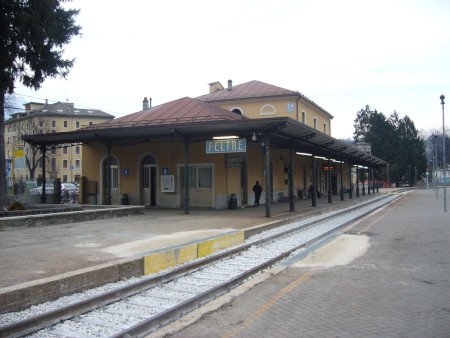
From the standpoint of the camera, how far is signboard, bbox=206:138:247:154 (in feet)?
59.0

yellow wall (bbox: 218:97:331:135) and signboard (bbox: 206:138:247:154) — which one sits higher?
yellow wall (bbox: 218:97:331:135)

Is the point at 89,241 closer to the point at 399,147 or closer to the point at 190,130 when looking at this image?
the point at 190,130

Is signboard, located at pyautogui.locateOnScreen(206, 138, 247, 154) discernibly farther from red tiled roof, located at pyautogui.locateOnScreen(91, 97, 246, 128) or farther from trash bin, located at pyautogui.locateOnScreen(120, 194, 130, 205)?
trash bin, located at pyautogui.locateOnScreen(120, 194, 130, 205)

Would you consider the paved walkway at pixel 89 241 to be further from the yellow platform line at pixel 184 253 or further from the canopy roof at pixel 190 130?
the canopy roof at pixel 190 130

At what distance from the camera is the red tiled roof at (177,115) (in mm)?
23000

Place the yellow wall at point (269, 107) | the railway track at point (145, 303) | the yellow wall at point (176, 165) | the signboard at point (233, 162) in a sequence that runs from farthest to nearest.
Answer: the yellow wall at point (269, 107) → the yellow wall at point (176, 165) → the signboard at point (233, 162) → the railway track at point (145, 303)

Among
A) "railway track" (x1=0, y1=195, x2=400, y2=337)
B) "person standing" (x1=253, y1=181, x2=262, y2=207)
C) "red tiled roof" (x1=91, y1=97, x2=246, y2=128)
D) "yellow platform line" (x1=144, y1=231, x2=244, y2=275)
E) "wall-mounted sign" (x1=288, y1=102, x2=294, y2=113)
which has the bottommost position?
"railway track" (x1=0, y1=195, x2=400, y2=337)

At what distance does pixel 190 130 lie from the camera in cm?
1869

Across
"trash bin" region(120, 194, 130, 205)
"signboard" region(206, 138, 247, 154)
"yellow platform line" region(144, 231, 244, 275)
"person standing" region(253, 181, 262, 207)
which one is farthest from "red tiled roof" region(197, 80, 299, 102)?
"yellow platform line" region(144, 231, 244, 275)

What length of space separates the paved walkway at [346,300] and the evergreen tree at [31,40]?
12944 millimetres

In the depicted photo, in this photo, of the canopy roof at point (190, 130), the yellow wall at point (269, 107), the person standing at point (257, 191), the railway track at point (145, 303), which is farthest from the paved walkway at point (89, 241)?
the yellow wall at point (269, 107)

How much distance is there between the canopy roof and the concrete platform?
12.3 feet

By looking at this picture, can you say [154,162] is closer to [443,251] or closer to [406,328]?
[443,251]

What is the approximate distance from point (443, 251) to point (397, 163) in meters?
84.2
